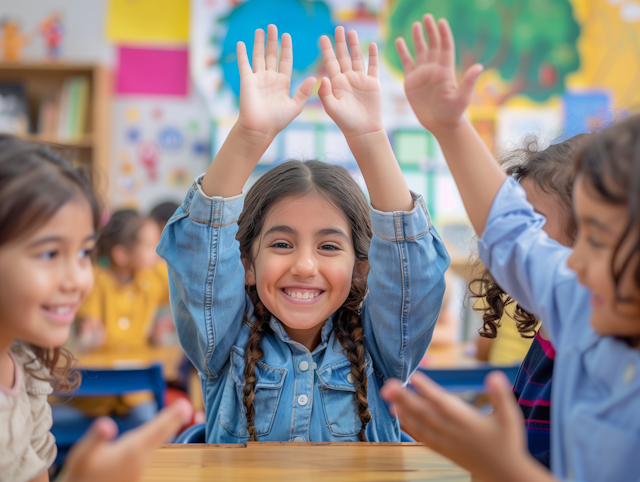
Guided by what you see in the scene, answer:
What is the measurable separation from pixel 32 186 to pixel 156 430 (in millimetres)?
347

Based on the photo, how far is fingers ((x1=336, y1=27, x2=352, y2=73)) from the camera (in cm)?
101

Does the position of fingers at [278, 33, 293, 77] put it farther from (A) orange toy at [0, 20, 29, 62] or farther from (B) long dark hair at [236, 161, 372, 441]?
(A) orange toy at [0, 20, 29, 62]

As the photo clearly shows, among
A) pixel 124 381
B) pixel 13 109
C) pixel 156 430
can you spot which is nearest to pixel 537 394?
pixel 156 430

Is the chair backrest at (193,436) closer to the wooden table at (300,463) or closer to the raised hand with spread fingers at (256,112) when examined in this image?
the wooden table at (300,463)

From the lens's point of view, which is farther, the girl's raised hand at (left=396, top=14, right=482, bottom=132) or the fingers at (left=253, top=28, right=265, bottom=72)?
the fingers at (left=253, top=28, right=265, bottom=72)

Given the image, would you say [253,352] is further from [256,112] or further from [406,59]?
[406,59]

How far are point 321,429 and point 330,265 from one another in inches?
12.5

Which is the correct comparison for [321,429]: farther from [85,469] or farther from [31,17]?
[31,17]

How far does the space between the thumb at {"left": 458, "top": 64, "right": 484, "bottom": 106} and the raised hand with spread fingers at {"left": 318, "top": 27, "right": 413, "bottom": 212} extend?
24cm

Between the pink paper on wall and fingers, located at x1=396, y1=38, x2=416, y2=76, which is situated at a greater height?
the pink paper on wall

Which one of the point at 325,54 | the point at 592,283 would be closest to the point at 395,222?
the point at 325,54

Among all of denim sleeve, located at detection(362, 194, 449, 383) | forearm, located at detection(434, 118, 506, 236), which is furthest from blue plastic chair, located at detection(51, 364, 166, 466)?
forearm, located at detection(434, 118, 506, 236)

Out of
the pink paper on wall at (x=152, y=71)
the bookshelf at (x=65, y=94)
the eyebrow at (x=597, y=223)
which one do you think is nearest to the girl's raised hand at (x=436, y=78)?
the eyebrow at (x=597, y=223)

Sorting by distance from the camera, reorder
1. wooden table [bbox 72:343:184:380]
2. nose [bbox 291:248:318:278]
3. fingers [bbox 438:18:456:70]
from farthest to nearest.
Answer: wooden table [bbox 72:343:184:380] < nose [bbox 291:248:318:278] < fingers [bbox 438:18:456:70]
